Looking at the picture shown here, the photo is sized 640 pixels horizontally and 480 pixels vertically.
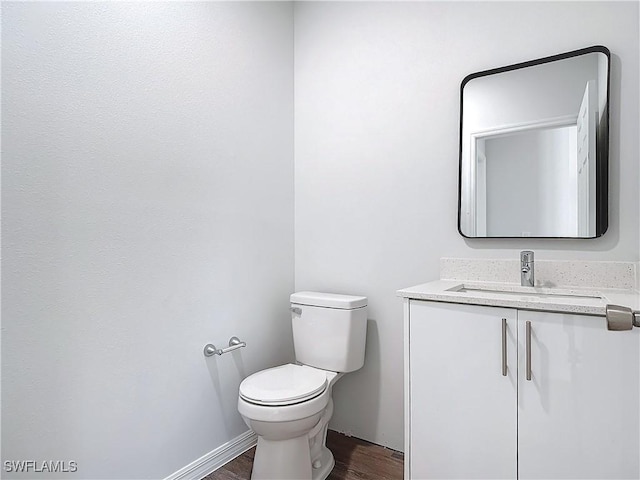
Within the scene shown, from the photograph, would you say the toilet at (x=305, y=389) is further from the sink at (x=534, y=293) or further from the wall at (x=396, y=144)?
the sink at (x=534, y=293)

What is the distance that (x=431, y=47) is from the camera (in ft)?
6.44

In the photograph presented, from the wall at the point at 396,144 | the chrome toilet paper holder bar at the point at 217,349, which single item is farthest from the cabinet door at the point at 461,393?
the chrome toilet paper holder bar at the point at 217,349

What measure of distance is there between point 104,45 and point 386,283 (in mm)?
1590

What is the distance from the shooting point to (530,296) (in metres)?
1.47

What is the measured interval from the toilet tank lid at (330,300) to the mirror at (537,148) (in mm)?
613

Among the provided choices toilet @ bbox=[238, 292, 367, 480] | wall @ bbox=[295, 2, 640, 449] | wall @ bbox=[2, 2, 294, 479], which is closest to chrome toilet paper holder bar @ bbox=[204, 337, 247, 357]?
wall @ bbox=[2, 2, 294, 479]

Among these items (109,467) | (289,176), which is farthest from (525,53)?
(109,467)

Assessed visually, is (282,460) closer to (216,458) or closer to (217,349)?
(216,458)

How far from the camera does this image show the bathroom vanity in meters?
1.22

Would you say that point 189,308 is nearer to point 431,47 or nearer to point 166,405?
point 166,405

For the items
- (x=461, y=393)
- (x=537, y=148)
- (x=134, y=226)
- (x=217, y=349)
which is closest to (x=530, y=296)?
(x=461, y=393)

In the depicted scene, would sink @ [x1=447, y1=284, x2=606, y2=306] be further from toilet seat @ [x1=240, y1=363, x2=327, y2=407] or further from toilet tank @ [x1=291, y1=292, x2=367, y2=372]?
toilet seat @ [x1=240, y1=363, x2=327, y2=407]

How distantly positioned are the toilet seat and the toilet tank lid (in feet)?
1.05

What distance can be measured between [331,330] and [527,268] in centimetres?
93
